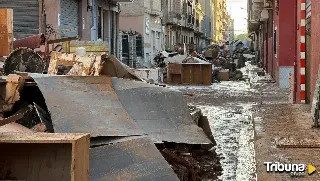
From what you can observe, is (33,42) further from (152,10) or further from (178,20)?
(178,20)

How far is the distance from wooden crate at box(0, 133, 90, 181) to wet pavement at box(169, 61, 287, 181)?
3405mm

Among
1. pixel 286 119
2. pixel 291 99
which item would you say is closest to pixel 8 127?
pixel 286 119

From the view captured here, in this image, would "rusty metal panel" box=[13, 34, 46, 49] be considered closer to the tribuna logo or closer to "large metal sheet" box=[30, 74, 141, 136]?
"large metal sheet" box=[30, 74, 141, 136]

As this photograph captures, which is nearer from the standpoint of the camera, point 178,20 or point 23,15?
point 23,15

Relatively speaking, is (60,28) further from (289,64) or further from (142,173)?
(142,173)

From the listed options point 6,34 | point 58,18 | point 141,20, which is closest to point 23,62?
point 6,34

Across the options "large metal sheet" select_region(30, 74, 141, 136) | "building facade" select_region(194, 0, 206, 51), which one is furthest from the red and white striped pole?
"building facade" select_region(194, 0, 206, 51)

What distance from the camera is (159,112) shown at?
7.96 meters

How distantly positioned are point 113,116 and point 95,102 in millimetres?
339

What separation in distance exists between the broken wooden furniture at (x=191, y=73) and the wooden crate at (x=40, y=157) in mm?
22275

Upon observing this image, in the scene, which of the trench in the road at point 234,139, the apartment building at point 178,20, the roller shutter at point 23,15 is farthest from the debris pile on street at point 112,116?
the apartment building at point 178,20

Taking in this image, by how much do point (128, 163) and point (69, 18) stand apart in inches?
723

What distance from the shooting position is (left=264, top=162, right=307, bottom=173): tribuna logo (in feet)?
17.6

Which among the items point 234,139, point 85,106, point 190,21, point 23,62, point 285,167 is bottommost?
point 234,139
